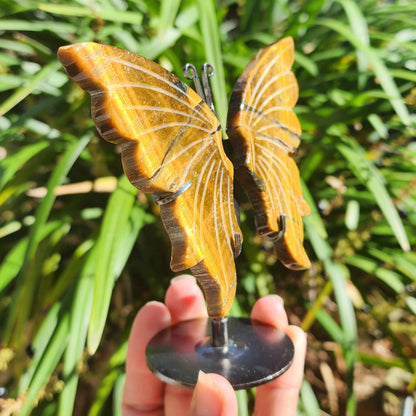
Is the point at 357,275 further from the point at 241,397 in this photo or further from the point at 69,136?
the point at 69,136

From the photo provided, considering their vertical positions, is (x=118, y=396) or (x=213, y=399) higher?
(x=213, y=399)

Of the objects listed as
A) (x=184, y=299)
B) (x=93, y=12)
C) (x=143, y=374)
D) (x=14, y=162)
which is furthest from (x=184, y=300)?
(x=93, y=12)

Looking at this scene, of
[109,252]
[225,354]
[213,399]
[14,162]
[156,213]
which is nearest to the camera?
[213,399]

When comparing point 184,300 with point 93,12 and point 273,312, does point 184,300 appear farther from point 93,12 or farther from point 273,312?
point 93,12

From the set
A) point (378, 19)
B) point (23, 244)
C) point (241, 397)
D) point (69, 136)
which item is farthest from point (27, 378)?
point (378, 19)

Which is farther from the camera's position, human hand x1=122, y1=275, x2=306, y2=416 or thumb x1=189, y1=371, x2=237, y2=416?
human hand x1=122, y1=275, x2=306, y2=416

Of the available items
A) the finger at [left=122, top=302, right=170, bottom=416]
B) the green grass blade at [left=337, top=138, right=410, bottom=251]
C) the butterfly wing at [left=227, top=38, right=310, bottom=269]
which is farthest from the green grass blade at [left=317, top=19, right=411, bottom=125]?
the finger at [left=122, top=302, right=170, bottom=416]

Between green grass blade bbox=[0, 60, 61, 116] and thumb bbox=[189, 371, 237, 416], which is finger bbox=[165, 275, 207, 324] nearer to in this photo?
thumb bbox=[189, 371, 237, 416]
